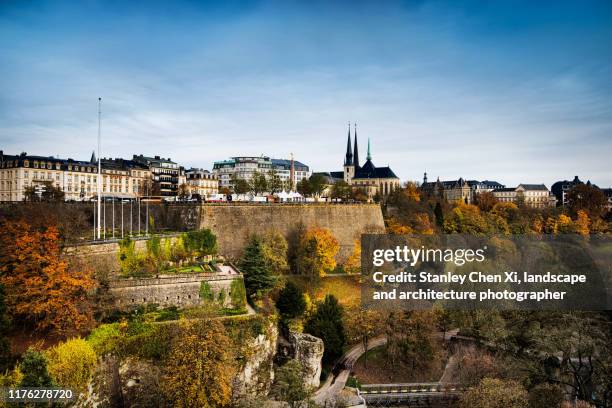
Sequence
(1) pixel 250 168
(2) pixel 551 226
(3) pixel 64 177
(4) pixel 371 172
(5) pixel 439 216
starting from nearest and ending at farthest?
(3) pixel 64 177 < (2) pixel 551 226 < (5) pixel 439 216 < (1) pixel 250 168 < (4) pixel 371 172

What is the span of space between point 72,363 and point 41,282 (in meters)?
4.69

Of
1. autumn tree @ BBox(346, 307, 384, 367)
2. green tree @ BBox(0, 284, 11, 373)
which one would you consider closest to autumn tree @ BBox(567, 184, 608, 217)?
autumn tree @ BBox(346, 307, 384, 367)

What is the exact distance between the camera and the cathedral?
104562 mm

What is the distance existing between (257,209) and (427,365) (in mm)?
22137

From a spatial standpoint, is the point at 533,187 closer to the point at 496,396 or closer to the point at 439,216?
the point at 439,216

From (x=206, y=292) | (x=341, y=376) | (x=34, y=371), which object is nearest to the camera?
(x=34, y=371)

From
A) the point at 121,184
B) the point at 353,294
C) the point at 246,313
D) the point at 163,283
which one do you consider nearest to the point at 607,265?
the point at 353,294

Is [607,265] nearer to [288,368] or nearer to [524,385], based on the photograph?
[524,385]

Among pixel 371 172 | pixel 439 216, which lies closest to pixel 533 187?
pixel 371 172

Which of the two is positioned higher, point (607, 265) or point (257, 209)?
point (257, 209)

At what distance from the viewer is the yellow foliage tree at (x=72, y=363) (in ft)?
57.6

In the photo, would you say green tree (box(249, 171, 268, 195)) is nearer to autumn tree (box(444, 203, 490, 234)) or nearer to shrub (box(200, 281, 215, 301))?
autumn tree (box(444, 203, 490, 234))

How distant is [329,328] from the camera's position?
28.3 metres

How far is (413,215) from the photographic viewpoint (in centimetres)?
5966
